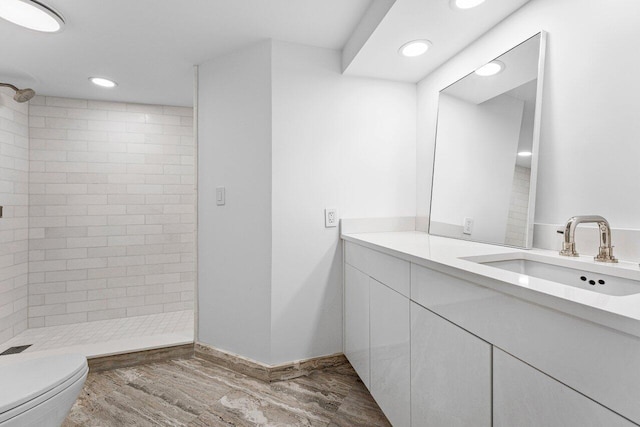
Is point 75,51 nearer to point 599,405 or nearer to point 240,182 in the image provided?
point 240,182

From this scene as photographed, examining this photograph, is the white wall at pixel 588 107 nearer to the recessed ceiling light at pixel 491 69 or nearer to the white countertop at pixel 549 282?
the recessed ceiling light at pixel 491 69

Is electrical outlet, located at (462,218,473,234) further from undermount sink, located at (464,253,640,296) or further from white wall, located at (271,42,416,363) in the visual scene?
white wall, located at (271,42,416,363)

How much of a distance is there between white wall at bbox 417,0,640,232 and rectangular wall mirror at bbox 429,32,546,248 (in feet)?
0.19

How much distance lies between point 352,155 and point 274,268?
0.92 m

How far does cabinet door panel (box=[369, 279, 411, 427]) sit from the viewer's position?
1262 mm

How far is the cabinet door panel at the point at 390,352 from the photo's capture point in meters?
1.26

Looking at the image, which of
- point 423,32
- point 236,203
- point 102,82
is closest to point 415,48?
point 423,32

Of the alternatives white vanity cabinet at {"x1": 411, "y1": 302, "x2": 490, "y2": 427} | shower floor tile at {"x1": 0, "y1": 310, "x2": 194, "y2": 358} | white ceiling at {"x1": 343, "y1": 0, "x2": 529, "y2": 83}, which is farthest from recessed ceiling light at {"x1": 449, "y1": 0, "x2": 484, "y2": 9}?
shower floor tile at {"x1": 0, "y1": 310, "x2": 194, "y2": 358}

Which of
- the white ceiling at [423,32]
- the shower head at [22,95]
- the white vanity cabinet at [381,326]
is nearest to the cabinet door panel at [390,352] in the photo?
the white vanity cabinet at [381,326]

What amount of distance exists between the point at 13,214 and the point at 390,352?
10.6ft

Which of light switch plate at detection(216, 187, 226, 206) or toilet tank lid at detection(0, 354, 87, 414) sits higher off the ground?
light switch plate at detection(216, 187, 226, 206)

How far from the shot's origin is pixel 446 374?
3.26ft

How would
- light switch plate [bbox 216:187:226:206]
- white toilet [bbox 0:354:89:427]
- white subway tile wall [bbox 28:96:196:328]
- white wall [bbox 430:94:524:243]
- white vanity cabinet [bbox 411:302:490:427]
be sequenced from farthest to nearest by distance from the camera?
white subway tile wall [bbox 28:96:196:328] → light switch plate [bbox 216:187:226:206] → white wall [bbox 430:94:524:243] → white toilet [bbox 0:354:89:427] → white vanity cabinet [bbox 411:302:490:427]

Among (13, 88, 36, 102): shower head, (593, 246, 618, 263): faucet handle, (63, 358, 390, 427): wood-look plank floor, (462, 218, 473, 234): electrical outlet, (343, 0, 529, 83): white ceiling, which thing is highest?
(343, 0, 529, 83): white ceiling
